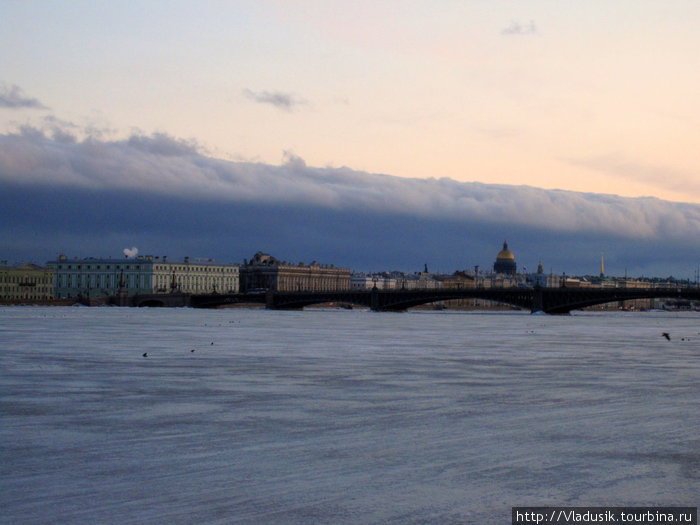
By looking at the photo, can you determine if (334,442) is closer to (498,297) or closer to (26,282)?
(498,297)

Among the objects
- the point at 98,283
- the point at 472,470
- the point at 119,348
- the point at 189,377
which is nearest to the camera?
the point at 472,470

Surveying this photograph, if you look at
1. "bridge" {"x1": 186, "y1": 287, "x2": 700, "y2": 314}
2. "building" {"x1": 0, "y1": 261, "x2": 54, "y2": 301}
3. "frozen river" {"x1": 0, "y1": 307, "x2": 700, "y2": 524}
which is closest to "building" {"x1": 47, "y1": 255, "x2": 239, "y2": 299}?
"building" {"x1": 0, "y1": 261, "x2": 54, "y2": 301}

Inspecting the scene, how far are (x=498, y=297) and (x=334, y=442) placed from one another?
8355 cm

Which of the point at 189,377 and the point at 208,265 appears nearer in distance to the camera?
the point at 189,377

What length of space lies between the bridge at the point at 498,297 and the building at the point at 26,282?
51.5 metres

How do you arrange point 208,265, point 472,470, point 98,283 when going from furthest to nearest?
point 208,265, point 98,283, point 472,470

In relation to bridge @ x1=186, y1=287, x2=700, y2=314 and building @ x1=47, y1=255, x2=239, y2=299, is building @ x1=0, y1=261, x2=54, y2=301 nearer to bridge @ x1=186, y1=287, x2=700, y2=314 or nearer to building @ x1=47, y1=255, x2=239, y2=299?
building @ x1=47, y1=255, x2=239, y2=299

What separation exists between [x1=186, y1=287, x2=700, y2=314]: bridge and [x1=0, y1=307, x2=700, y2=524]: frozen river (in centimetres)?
6430

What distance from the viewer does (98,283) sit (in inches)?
6467

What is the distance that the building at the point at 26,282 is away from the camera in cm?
15762

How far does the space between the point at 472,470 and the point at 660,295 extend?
7479cm

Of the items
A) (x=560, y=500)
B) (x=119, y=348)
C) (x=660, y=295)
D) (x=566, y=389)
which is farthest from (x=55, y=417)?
(x=660, y=295)

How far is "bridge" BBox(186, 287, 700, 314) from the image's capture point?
282ft

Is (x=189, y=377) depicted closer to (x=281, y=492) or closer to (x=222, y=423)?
(x=222, y=423)
